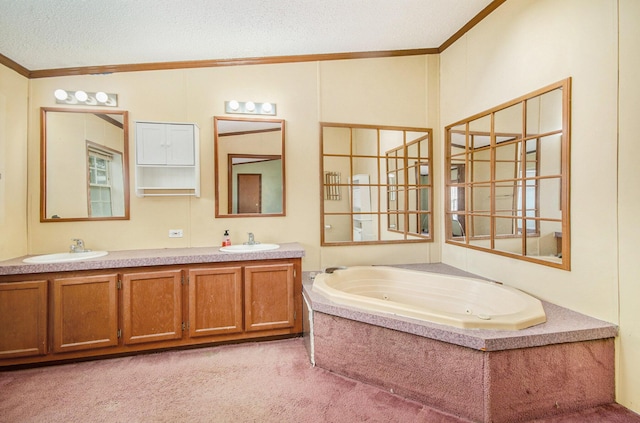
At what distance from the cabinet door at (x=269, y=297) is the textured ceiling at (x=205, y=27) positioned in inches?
76.0

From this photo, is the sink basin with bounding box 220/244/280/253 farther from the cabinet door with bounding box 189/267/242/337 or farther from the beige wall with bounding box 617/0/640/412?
the beige wall with bounding box 617/0/640/412

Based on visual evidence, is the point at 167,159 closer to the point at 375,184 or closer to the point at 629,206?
the point at 375,184

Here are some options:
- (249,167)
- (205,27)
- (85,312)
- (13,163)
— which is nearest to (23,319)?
(85,312)

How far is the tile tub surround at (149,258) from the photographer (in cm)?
214

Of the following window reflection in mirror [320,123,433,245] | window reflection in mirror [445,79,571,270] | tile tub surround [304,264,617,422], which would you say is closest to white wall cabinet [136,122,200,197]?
window reflection in mirror [320,123,433,245]

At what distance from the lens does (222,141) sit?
2869 millimetres

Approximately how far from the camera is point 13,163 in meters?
2.44

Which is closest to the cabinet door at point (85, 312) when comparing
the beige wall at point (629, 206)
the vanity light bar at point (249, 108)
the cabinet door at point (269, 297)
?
the cabinet door at point (269, 297)

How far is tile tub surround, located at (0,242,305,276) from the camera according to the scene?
2.14 metres

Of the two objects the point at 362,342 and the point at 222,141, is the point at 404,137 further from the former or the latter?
the point at 362,342

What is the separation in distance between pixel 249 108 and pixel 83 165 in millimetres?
1538

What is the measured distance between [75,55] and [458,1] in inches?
123

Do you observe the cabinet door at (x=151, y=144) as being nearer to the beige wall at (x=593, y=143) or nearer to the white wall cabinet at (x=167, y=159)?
the white wall cabinet at (x=167, y=159)

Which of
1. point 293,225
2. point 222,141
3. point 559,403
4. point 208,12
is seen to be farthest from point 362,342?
point 208,12
